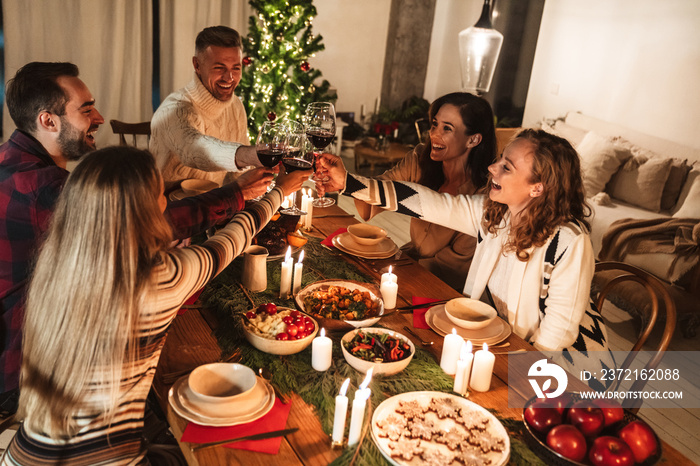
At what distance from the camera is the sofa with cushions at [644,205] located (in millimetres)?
3752

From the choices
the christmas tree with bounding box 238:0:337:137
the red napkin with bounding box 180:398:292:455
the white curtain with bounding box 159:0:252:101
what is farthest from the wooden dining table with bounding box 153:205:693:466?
the white curtain with bounding box 159:0:252:101

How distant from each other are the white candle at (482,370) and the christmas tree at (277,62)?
11.8 feet

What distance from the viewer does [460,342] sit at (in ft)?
4.89

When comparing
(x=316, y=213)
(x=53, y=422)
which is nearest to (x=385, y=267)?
(x=316, y=213)

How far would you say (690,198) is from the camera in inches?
163

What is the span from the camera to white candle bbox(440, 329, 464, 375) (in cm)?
149

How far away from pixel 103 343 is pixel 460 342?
2.86 feet

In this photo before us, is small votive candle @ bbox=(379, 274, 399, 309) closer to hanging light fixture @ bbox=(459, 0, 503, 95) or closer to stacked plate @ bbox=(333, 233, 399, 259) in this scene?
stacked plate @ bbox=(333, 233, 399, 259)

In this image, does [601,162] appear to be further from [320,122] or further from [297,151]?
[297,151]

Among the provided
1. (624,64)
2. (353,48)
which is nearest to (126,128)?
(353,48)

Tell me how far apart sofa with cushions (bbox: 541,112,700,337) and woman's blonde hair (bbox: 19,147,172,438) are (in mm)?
3429

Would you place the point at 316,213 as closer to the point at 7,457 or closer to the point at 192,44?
Answer: the point at 7,457

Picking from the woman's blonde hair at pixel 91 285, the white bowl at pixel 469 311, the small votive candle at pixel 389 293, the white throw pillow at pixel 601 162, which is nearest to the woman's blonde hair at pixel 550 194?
the white bowl at pixel 469 311

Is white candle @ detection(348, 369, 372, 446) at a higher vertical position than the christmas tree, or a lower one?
lower
